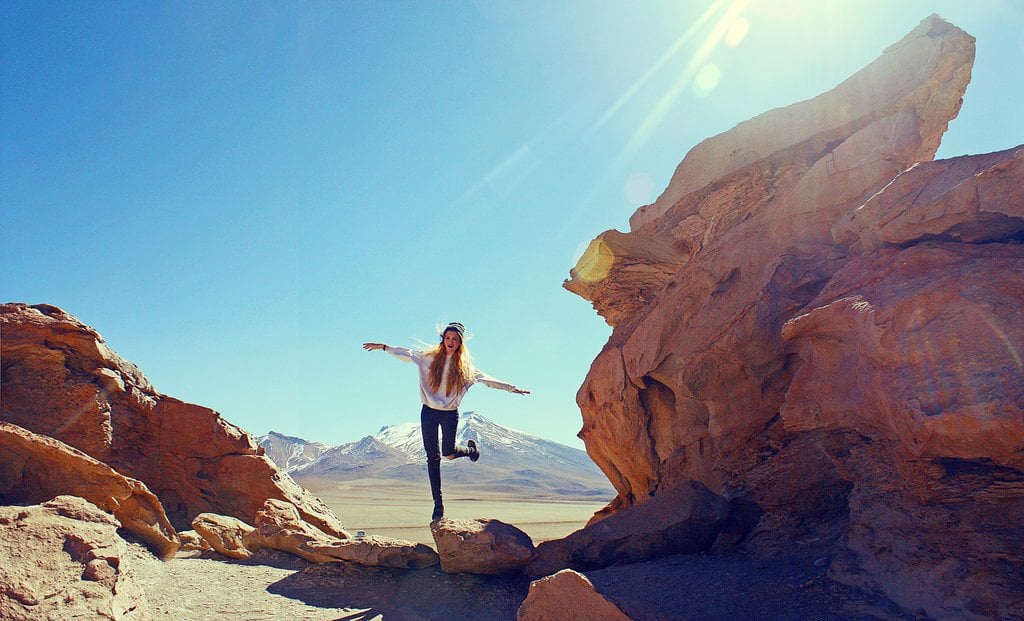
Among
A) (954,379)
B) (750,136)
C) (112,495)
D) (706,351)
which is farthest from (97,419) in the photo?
(750,136)

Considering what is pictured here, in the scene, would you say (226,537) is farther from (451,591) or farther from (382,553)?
(451,591)

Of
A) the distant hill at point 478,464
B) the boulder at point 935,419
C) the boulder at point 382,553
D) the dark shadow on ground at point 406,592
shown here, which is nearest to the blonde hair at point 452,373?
the boulder at point 382,553

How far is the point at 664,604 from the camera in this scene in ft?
12.1

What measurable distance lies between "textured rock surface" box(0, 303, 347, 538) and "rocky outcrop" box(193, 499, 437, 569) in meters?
1.58

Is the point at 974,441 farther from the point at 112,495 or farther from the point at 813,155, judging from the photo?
the point at 112,495

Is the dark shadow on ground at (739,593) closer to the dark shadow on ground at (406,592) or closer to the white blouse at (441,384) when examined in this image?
the dark shadow on ground at (406,592)

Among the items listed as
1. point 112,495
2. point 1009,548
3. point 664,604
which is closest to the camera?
point 1009,548

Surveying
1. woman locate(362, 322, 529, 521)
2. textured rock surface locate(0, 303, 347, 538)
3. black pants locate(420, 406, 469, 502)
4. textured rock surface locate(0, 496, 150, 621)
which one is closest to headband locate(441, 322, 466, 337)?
woman locate(362, 322, 529, 521)

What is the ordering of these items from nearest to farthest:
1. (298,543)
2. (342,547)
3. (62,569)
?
(62,569), (342,547), (298,543)

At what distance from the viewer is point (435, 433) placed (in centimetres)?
580

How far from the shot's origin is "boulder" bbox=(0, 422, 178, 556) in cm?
511

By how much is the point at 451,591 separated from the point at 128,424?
6.05 metres

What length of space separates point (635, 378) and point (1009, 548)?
14.7 feet

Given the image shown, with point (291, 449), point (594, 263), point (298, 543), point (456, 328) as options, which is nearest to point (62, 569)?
point (298, 543)
